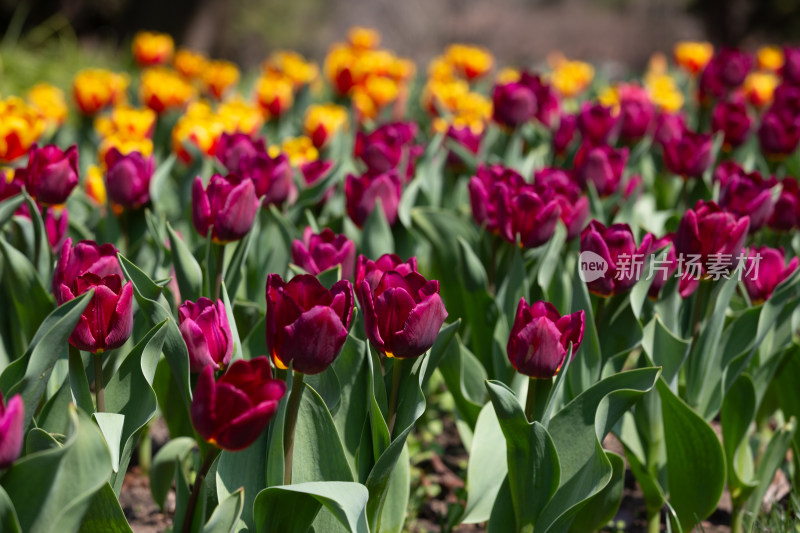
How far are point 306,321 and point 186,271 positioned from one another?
2.17 feet

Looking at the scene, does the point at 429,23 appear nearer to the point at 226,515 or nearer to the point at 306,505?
the point at 306,505

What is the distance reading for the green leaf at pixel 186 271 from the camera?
69.3 inches

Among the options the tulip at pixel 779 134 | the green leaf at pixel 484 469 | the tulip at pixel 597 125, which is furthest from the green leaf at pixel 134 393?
the tulip at pixel 779 134

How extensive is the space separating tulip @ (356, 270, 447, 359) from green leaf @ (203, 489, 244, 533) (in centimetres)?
31

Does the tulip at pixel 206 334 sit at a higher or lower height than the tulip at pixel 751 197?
lower

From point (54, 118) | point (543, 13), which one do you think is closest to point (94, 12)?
point (543, 13)

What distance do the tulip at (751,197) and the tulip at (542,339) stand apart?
2.34ft

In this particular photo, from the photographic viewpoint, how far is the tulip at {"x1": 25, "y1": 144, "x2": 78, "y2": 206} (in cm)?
185

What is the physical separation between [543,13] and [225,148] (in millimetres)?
11983

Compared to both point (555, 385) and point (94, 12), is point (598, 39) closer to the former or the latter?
point (94, 12)

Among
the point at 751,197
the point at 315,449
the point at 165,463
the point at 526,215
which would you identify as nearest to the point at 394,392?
the point at 315,449

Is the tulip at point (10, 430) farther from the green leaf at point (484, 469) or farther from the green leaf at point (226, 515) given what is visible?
the green leaf at point (484, 469)

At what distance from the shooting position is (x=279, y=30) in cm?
1125

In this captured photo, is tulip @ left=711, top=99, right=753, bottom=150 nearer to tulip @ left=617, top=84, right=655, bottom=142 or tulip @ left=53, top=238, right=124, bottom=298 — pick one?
tulip @ left=617, top=84, right=655, bottom=142
